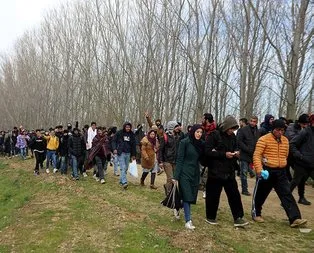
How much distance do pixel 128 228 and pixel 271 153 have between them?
3036mm

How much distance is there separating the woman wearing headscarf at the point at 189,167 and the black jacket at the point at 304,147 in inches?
94.0

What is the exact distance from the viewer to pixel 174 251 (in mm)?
6309

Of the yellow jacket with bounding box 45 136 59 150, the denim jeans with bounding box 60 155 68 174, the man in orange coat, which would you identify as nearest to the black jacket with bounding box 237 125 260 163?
the man in orange coat

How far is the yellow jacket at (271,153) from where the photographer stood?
7.35 meters

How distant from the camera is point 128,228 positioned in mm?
7629

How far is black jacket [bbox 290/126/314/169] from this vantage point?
8352 mm

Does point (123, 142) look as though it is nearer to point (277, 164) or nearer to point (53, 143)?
point (277, 164)

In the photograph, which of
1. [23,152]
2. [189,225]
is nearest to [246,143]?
[189,225]

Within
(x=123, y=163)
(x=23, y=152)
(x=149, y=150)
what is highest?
(x=149, y=150)

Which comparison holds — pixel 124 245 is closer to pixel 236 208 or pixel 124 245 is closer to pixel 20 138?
pixel 236 208

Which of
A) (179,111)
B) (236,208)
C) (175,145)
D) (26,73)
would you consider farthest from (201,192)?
(26,73)

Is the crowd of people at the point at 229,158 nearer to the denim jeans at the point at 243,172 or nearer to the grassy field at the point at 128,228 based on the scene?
the denim jeans at the point at 243,172

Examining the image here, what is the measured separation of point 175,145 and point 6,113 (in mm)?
39812

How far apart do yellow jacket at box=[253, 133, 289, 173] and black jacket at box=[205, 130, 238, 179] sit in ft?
1.72
